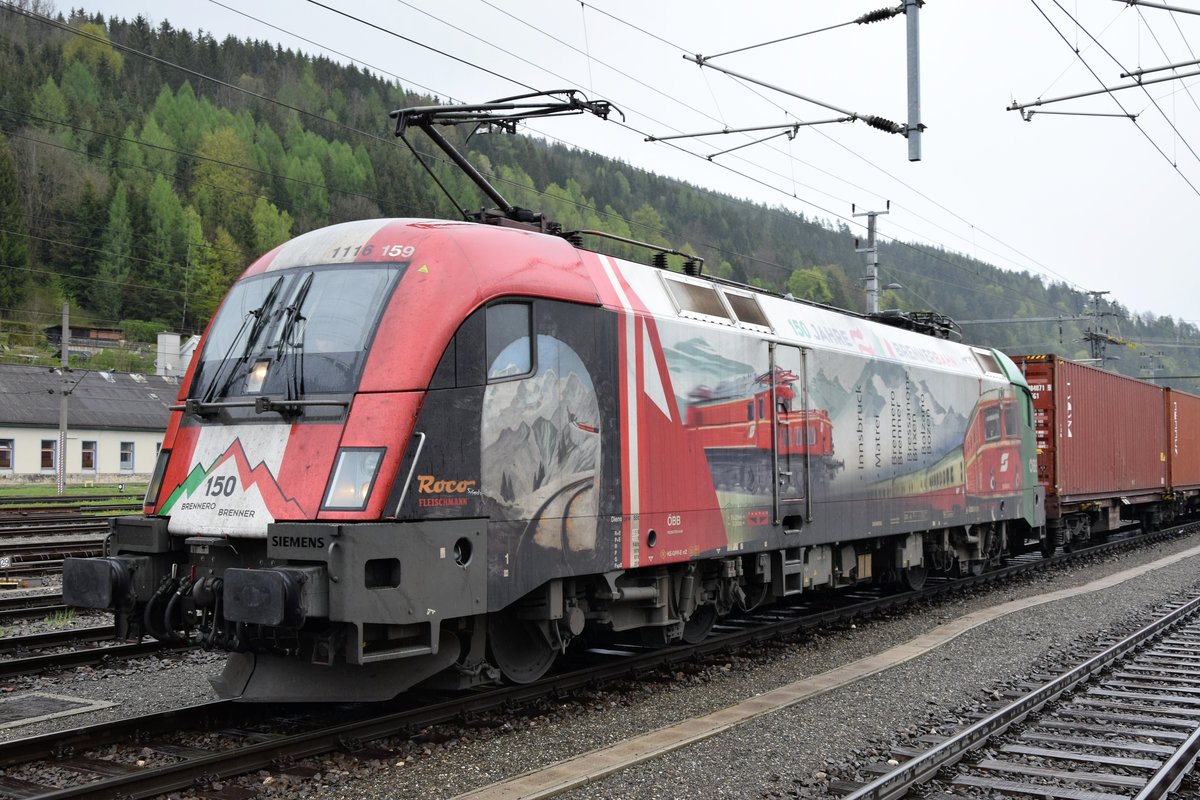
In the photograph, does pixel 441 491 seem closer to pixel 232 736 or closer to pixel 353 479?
pixel 353 479

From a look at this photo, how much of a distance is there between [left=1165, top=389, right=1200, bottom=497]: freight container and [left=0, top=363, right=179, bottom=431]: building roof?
118 ft

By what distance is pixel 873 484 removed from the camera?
12.8 metres

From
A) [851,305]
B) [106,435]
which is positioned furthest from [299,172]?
[851,305]

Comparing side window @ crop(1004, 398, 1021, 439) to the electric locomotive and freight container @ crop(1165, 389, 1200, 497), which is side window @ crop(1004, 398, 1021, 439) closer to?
the electric locomotive

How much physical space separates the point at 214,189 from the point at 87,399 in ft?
92.8

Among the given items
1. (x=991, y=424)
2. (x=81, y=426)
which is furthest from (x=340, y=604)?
(x=81, y=426)

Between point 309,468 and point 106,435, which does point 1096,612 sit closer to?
point 309,468

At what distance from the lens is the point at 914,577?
1525cm

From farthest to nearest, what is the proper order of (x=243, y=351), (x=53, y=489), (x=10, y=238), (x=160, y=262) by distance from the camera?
(x=10, y=238)
(x=160, y=262)
(x=53, y=489)
(x=243, y=351)

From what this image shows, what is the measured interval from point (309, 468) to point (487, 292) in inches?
67.3

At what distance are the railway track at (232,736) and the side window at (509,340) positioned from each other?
8.13ft

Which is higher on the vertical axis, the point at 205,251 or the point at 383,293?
the point at 205,251

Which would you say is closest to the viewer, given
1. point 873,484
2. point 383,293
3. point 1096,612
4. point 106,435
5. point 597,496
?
point 383,293

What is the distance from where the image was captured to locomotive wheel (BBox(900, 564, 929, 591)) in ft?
49.5
